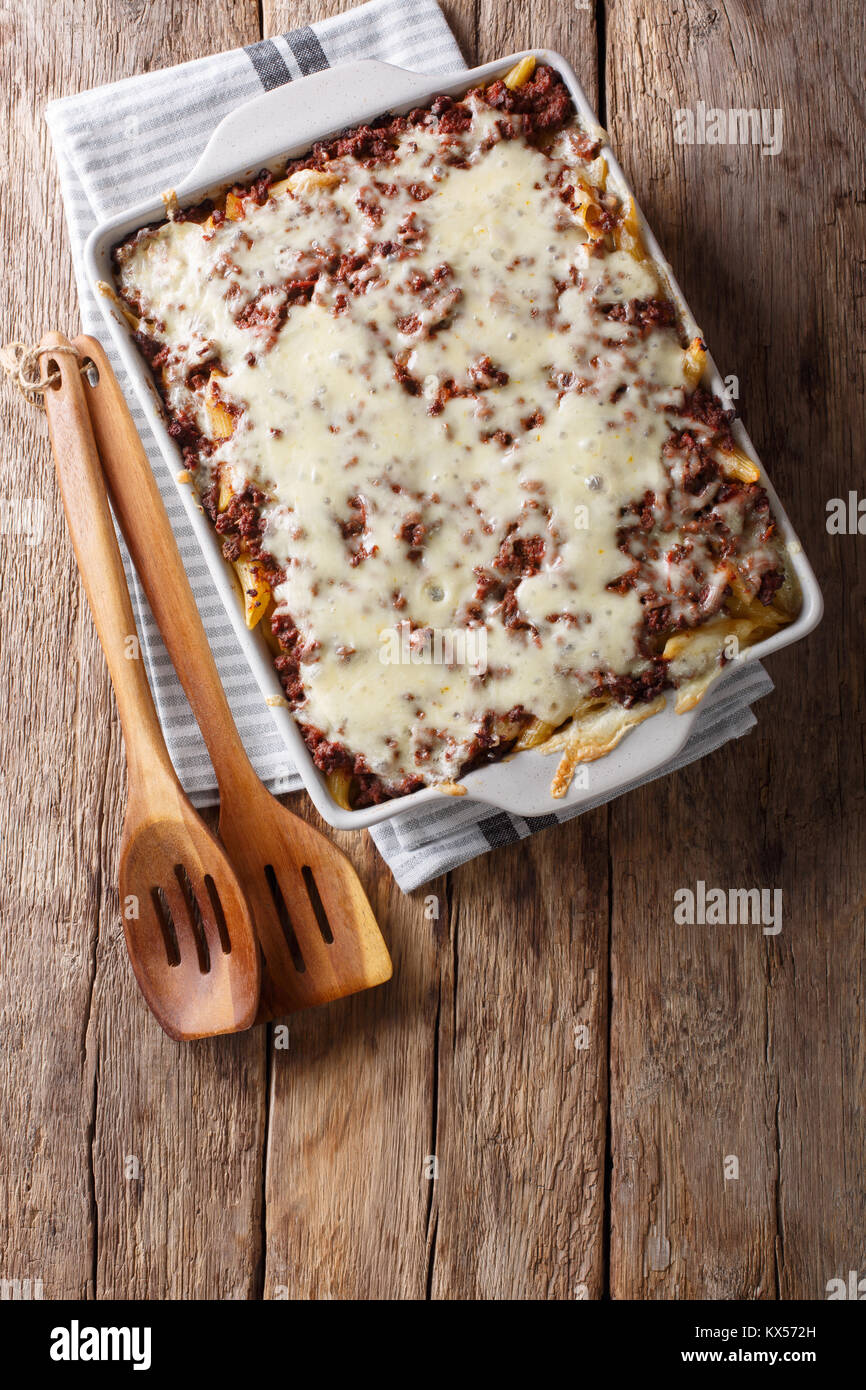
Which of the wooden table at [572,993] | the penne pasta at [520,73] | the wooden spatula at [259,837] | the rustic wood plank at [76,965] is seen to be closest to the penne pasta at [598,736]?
the wooden table at [572,993]

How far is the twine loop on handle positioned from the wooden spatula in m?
0.08

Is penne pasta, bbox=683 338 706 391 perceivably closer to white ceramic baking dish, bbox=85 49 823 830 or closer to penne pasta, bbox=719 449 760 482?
white ceramic baking dish, bbox=85 49 823 830

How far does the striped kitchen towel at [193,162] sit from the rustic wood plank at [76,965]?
0.17 m

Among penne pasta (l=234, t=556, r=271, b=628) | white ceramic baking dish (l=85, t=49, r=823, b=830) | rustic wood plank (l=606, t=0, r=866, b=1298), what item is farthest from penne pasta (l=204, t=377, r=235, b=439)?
rustic wood plank (l=606, t=0, r=866, b=1298)

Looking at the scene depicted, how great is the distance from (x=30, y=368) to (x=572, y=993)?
2111 millimetres

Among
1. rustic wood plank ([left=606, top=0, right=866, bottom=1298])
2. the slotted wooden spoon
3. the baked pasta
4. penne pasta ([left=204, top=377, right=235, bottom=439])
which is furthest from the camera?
rustic wood plank ([left=606, top=0, right=866, bottom=1298])

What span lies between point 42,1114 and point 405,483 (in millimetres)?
1867

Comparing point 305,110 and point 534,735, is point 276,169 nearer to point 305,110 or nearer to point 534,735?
point 305,110

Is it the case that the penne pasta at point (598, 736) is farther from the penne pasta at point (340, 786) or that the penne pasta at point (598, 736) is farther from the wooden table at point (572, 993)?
the wooden table at point (572, 993)

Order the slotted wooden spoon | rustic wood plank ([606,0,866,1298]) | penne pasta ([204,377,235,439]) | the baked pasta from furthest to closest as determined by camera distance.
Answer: rustic wood plank ([606,0,866,1298]) → the slotted wooden spoon → penne pasta ([204,377,235,439]) → the baked pasta

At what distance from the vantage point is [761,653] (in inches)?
84.5

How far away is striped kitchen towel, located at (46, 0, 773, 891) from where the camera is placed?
8.60 feet

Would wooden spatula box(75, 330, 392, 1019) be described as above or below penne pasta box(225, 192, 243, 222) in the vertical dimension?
below

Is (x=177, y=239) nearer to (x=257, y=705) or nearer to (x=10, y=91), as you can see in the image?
(x=10, y=91)
